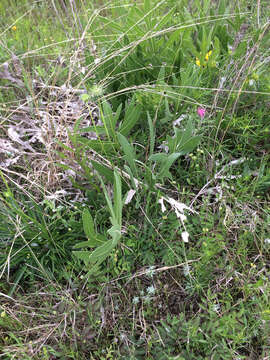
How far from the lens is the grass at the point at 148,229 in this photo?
4.06ft

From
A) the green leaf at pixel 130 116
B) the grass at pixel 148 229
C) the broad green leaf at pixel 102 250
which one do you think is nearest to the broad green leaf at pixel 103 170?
the grass at pixel 148 229

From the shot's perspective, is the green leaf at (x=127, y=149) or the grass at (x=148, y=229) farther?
the green leaf at (x=127, y=149)

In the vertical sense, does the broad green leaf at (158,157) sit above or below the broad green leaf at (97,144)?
below

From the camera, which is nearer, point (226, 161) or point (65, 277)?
point (65, 277)

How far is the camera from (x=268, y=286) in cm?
126

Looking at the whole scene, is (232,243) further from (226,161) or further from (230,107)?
(230,107)

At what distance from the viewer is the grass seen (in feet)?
4.06

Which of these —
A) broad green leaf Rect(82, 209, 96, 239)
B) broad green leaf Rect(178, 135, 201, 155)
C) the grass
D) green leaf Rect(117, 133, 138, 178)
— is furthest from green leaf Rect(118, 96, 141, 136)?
broad green leaf Rect(82, 209, 96, 239)

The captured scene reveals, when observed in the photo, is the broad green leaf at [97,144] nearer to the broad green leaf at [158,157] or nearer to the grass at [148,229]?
the grass at [148,229]

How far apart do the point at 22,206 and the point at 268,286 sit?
1.17 metres

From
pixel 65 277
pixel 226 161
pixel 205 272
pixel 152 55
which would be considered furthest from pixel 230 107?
pixel 65 277

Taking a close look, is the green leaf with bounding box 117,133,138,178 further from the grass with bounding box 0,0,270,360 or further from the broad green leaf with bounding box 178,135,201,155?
the broad green leaf with bounding box 178,135,201,155

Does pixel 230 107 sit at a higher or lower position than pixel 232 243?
higher

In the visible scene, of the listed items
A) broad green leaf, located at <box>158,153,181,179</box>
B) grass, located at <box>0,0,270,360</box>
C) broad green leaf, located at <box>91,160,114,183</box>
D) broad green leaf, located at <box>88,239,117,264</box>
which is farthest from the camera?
broad green leaf, located at <box>91,160,114,183</box>
